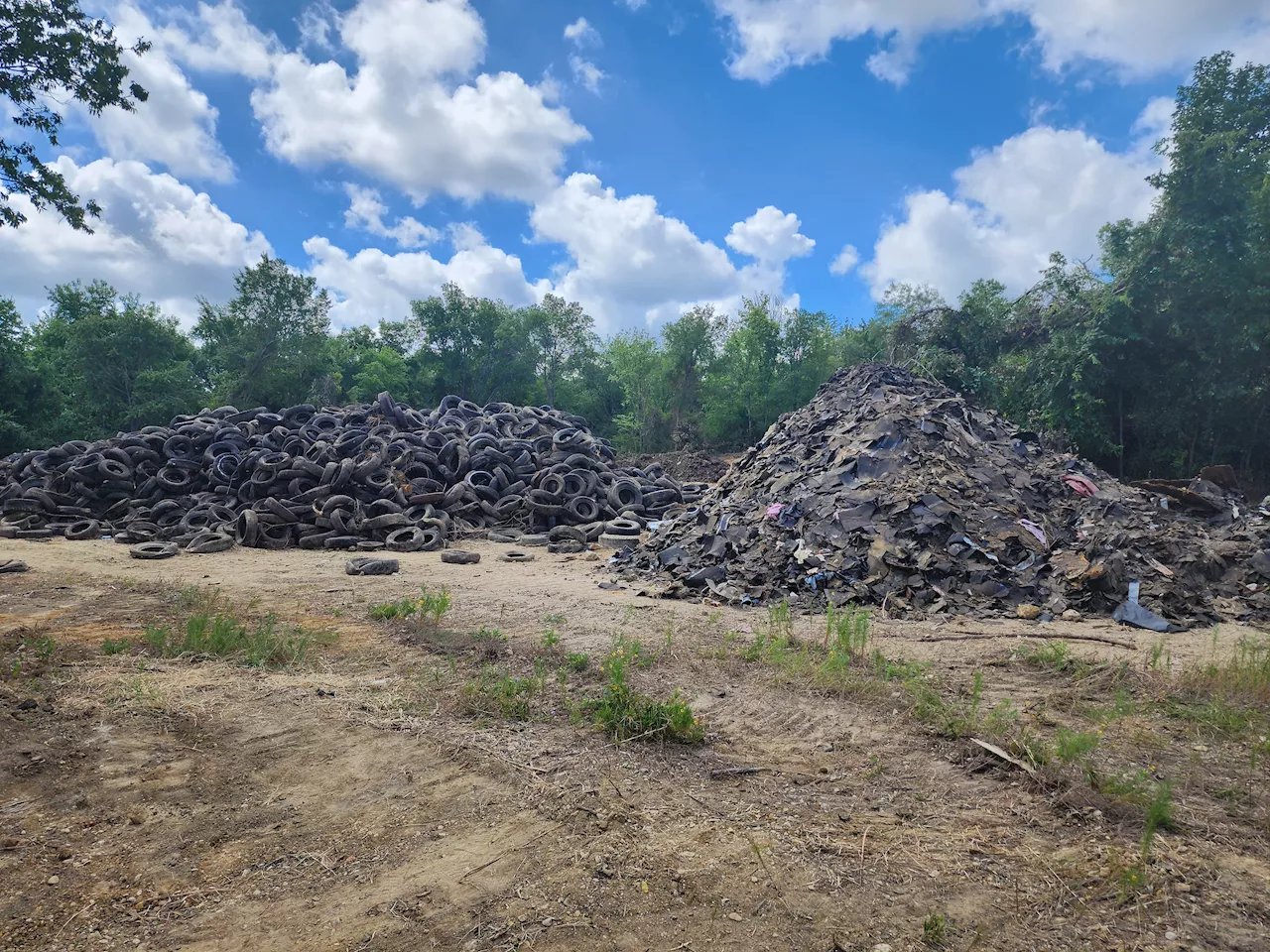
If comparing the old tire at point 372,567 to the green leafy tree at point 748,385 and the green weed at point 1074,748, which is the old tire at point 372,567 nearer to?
the green weed at point 1074,748

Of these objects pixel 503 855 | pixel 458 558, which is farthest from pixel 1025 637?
pixel 458 558

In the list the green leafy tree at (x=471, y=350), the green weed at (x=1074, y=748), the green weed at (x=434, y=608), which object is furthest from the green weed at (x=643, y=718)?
the green leafy tree at (x=471, y=350)

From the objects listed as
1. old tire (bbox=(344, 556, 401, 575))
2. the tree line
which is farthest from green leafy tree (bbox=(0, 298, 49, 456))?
old tire (bbox=(344, 556, 401, 575))

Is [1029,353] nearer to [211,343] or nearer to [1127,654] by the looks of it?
[1127,654]

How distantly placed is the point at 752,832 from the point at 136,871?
2.39m

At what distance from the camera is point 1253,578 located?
27.1 feet

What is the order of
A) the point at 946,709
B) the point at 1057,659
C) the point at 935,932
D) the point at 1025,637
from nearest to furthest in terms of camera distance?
the point at 935,932 → the point at 946,709 → the point at 1057,659 → the point at 1025,637

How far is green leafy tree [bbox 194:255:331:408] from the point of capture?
28781mm

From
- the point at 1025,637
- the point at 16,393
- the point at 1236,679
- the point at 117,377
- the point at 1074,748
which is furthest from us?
the point at 117,377

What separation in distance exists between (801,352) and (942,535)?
25.5m

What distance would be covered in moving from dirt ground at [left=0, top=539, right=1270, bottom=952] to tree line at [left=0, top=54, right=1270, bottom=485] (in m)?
15.2

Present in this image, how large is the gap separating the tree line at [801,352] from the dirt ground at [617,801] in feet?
49.8

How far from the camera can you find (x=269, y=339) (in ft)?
97.4

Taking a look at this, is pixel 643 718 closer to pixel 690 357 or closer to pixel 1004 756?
pixel 1004 756
